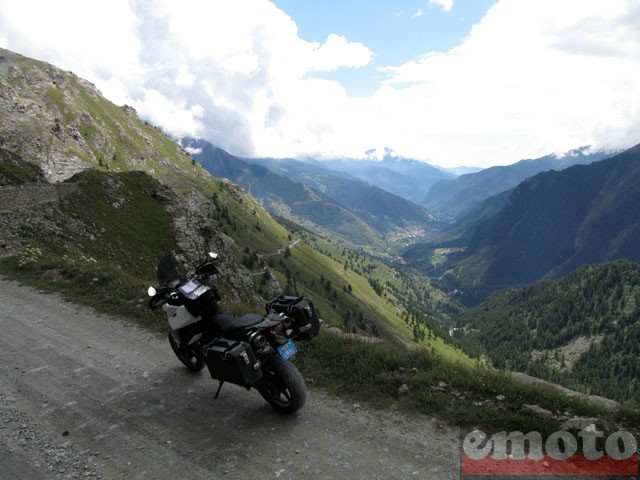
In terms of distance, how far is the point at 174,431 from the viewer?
9.32 meters

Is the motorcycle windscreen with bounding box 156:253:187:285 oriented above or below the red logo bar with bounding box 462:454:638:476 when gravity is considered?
above

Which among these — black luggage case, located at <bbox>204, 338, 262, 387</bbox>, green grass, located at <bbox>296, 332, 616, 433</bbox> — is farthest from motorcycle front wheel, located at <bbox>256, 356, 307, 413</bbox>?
green grass, located at <bbox>296, 332, 616, 433</bbox>

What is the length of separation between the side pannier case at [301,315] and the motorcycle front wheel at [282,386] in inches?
35.2

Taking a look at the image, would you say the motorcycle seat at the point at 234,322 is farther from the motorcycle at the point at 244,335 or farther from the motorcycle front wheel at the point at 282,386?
the motorcycle front wheel at the point at 282,386

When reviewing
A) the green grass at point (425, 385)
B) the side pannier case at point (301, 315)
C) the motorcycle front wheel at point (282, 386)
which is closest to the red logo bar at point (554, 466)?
the green grass at point (425, 385)

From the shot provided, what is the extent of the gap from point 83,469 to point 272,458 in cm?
387

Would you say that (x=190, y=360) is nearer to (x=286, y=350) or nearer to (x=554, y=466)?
(x=286, y=350)

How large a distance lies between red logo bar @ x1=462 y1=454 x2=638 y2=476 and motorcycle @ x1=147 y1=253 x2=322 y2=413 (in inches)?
161

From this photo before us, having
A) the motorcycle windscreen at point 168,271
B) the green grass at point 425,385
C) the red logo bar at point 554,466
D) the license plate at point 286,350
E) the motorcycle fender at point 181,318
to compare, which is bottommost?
the red logo bar at point 554,466

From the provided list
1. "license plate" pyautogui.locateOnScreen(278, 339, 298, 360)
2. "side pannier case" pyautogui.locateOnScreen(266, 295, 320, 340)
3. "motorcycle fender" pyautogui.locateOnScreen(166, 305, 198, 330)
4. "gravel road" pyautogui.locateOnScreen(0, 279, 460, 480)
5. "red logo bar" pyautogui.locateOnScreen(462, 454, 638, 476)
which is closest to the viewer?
"red logo bar" pyautogui.locateOnScreen(462, 454, 638, 476)

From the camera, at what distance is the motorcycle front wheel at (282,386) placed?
9.41 metres

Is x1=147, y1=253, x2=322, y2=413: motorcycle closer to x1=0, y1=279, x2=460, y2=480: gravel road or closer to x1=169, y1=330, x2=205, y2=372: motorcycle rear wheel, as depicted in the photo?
x1=169, y1=330, x2=205, y2=372: motorcycle rear wheel

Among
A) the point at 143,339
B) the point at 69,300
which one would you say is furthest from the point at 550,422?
the point at 69,300

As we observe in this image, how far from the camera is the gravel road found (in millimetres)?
7953
